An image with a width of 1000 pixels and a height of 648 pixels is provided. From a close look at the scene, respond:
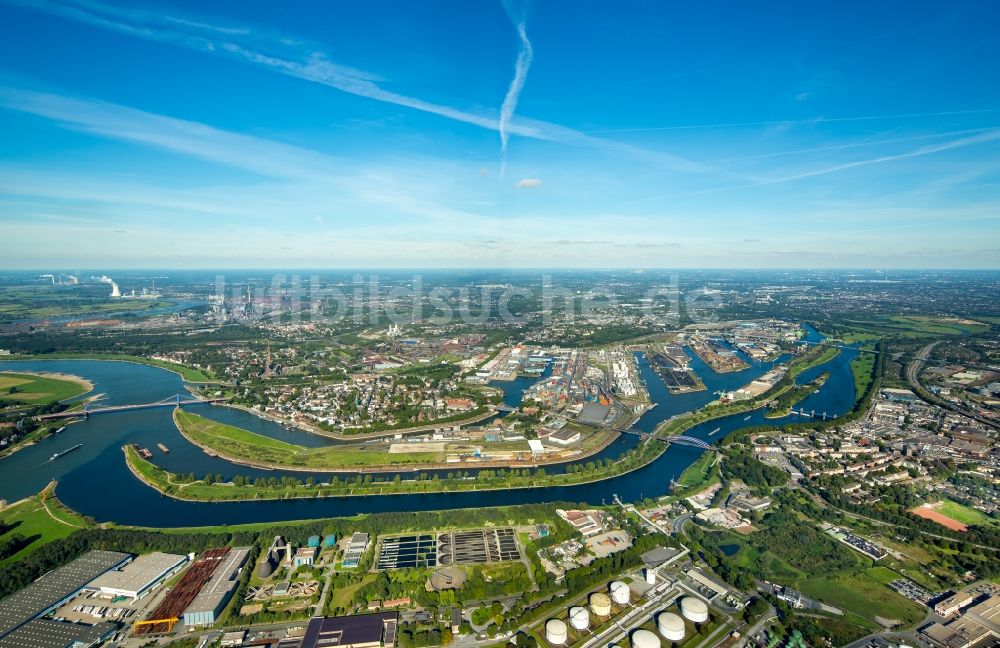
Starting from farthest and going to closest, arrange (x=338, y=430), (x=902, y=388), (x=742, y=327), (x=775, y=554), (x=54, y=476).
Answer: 1. (x=742, y=327)
2. (x=902, y=388)
3. (x=338, y=430)
4. (x=54, y=476)
5. (x=775, y=554)

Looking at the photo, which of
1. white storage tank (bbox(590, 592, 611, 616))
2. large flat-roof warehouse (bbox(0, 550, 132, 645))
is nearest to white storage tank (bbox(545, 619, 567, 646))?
white storage tank (bbox(590, 592, 611, 616))

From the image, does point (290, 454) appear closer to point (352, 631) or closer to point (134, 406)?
point (352, 631)

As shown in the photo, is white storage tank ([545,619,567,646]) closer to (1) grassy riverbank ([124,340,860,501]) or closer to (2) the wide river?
(2) the wide river

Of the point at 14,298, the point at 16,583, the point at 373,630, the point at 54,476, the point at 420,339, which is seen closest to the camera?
the point at 373,630

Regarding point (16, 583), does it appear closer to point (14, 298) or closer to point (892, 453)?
point (892, 453)

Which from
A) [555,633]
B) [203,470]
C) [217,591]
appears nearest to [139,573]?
[217,591]

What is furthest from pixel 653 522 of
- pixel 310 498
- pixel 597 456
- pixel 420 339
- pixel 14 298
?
pixel 14 298

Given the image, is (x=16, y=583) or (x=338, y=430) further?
(x=338, y=430)
